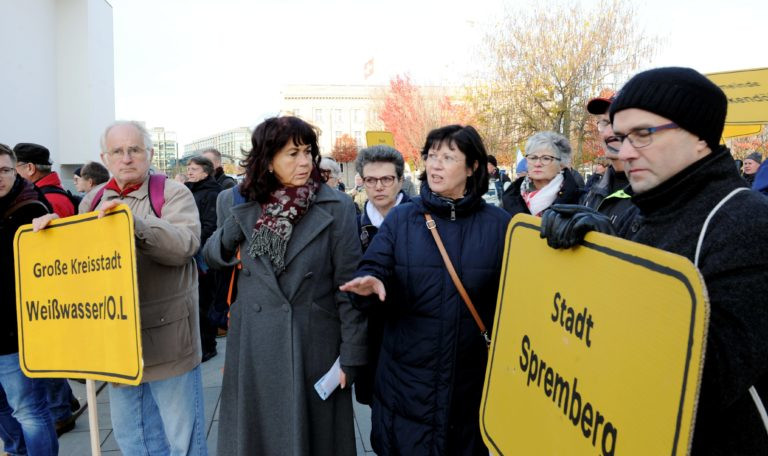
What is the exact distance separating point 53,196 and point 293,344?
2608 mm

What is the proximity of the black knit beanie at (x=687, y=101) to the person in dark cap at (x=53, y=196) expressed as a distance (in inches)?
154

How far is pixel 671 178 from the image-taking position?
1.34 m

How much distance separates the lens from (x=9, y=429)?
3141 mm

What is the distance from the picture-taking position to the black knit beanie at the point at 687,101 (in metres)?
1.30

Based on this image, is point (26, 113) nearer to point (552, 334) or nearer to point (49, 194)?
point (49, 194)

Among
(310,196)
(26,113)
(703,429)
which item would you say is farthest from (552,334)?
(26,113)

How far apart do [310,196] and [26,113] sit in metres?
9.09

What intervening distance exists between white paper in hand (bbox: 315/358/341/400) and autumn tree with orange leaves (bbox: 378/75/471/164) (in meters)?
25.0

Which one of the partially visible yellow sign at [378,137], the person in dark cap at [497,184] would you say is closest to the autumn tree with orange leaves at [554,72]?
the person in dark cap at [497,184]

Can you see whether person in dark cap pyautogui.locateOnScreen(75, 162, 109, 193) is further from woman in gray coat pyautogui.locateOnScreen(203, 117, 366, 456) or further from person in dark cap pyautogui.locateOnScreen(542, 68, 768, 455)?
person in dark cap pyautogui.locateOnScreen(542, 68, 768, 455)

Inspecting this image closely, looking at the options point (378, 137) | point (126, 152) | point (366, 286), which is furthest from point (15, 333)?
point (378, 137)

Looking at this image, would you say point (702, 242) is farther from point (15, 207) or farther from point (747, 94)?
point (747, 94)

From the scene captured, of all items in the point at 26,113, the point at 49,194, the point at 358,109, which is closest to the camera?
the point at 49,194

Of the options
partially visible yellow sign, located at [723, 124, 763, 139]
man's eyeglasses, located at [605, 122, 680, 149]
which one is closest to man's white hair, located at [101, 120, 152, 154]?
man's eyeglasses, located at [605, 122, 680, 149]
